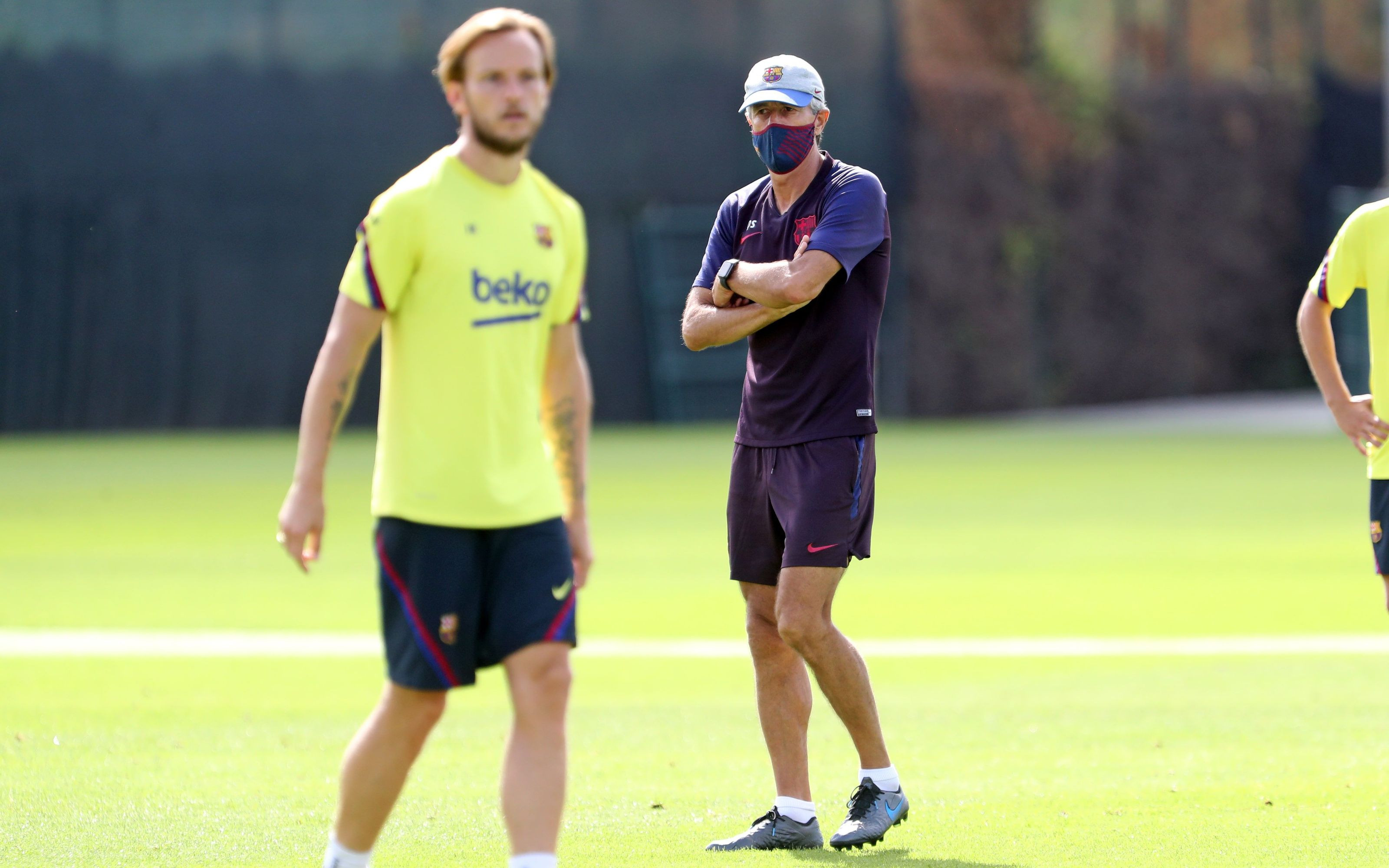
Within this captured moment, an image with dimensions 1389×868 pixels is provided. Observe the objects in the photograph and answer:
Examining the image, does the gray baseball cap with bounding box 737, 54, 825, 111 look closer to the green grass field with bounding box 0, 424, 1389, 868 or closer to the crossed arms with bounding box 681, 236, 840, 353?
the crossed arms with bounding box 681, 236, 840, 353

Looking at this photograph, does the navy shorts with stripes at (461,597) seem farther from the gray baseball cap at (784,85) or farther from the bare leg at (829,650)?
the gray baseball cap at (784,85)

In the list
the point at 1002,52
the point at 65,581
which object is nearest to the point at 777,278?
the point at 65,581

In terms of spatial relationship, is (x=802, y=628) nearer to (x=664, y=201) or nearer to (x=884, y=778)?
(x=884, y=778)

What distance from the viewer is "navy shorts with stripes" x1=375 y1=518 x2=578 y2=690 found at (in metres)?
4.21

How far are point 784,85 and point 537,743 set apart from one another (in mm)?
2224

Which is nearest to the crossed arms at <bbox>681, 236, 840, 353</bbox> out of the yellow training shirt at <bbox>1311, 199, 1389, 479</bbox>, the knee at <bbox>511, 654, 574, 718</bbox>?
the knee at <bbox>511, 654, 574, 718</bbox>

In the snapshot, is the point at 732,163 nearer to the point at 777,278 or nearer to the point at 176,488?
the point at 176,488

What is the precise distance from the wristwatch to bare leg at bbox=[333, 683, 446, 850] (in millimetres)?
1800

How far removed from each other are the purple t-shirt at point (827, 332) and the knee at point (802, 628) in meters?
0.52

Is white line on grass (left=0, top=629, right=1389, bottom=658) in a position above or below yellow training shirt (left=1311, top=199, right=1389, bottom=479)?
below

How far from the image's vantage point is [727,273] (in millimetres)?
5566

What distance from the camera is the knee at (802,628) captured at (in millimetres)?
5359

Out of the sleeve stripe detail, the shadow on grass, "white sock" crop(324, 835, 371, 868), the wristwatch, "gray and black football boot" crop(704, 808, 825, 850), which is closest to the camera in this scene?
the sleeve stripe detail

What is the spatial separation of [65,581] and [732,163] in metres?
21.8
